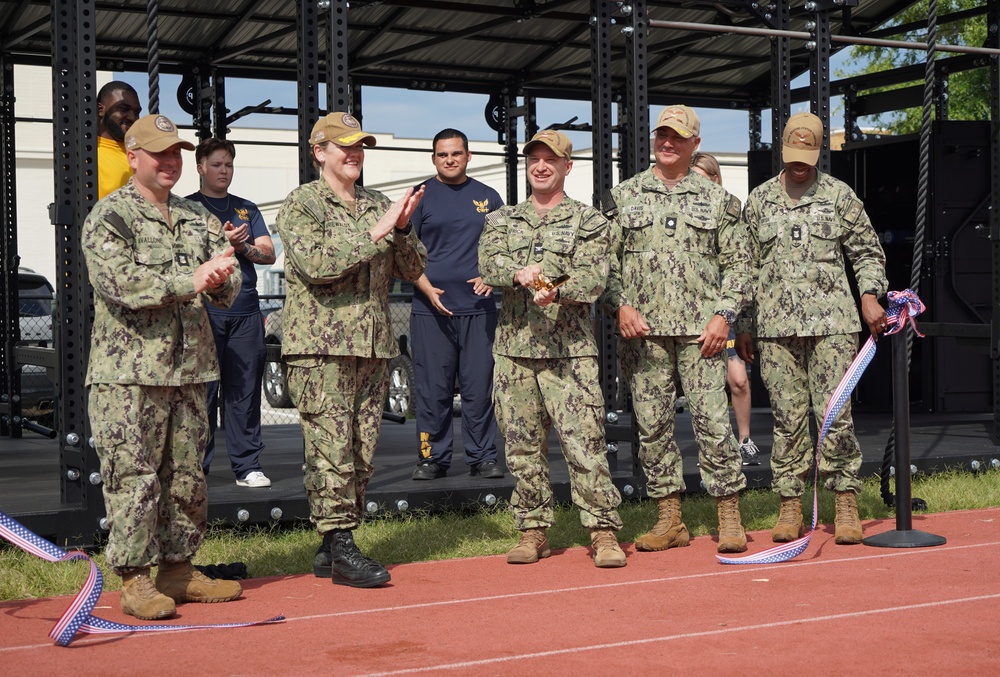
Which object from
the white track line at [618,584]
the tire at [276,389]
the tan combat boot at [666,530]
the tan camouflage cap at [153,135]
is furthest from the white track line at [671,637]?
the tire at [276,389]

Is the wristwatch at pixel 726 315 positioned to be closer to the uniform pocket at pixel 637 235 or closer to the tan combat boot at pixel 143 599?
the uniform pocket at pixel 637 235

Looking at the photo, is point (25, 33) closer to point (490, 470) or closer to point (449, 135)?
point (449, 135)

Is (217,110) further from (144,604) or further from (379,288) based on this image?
(144,604)

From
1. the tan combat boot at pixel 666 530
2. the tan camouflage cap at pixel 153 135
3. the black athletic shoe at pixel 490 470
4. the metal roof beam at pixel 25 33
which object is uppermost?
the metal roof beam at pixel 25 33

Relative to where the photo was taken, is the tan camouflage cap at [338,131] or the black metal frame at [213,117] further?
the black metal frame at [213,117]

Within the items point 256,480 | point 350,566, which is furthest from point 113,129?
point 350,566

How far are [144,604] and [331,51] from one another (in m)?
3.09

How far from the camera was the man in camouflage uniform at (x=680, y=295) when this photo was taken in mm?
6160

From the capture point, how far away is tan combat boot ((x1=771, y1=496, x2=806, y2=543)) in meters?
6.55

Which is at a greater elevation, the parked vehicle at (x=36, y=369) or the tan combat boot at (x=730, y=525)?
the parked vehicle at (x=36, y=369)

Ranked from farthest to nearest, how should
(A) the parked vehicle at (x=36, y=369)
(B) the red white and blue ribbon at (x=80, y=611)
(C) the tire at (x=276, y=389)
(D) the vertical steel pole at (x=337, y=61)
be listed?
(C) the tire at (x=276, y=389), (A) the parked vehicle at (x=36, y=369), (D) the vertical steel pole at (x=337, y=61), (B) the red white and blue ribbon at (x=80, y=611)

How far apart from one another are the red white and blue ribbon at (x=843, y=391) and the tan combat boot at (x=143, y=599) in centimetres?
261

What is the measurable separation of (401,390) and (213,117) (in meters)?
3.87

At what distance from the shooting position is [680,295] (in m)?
6.17
